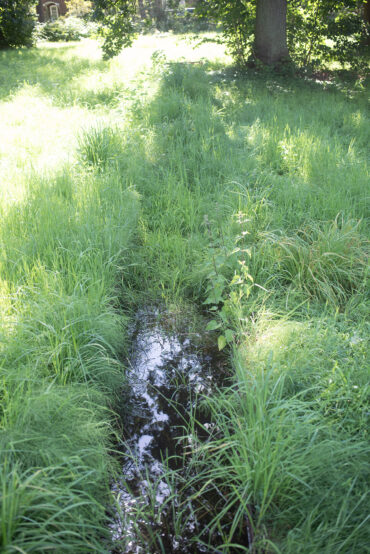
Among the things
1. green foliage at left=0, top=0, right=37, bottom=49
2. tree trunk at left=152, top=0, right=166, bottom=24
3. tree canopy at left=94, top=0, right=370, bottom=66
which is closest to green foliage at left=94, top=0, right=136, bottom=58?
tree canopy at left=94, top=0, right=370, bottom=66

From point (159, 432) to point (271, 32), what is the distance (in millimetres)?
10395

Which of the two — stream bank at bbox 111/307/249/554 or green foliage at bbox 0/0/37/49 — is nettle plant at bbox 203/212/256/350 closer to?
stream bank at bbox 111/307/249/554

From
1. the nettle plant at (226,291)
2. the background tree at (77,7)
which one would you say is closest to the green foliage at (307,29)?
the nettle plant at (226,291)

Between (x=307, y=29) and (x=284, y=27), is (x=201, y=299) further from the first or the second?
(x=307, y=29)

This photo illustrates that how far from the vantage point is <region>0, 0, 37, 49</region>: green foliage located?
652 inches

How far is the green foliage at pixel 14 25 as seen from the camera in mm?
16562

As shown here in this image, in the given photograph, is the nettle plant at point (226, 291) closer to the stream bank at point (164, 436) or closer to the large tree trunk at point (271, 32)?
the stream bank at point (164, 436)

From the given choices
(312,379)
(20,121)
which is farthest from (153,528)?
(20,121)

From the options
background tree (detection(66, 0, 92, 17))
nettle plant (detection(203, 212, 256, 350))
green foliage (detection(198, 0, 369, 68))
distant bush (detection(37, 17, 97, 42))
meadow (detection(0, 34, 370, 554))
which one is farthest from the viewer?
background tree (detection(66, 0, 92, 17))

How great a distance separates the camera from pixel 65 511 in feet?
5.22

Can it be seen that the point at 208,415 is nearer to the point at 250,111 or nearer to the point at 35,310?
the point at 35,310

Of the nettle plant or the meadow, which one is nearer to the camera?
the meadow

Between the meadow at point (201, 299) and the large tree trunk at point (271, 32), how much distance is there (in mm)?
3706

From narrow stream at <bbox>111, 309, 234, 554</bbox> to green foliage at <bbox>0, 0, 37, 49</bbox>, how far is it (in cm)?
1815
